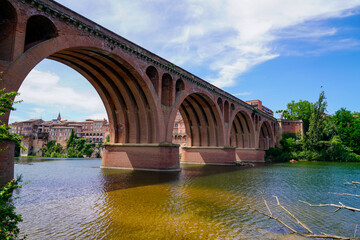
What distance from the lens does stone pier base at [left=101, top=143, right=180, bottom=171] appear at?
27.1 meters

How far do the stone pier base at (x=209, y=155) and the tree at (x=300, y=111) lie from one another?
165 ft

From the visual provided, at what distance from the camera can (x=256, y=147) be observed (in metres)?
57.2

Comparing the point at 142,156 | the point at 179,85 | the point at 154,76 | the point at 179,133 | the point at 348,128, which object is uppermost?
the point at 179,85

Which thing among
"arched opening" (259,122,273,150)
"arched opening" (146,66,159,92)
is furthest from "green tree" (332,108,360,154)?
"arched opening" (146,66,159,92)

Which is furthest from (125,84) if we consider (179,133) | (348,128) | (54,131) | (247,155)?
(54,131)

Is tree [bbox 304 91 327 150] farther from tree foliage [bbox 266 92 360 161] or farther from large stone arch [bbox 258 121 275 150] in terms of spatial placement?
large stone arch [bbox 258 121 275 150]

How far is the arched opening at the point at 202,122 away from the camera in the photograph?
43.2 meters

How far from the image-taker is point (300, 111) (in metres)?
85.5

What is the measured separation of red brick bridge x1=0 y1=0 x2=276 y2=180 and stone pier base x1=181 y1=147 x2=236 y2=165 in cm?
18

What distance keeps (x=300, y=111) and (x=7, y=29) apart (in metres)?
88.4

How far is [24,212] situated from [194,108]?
36.0m

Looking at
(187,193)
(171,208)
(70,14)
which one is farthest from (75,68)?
(171,208)

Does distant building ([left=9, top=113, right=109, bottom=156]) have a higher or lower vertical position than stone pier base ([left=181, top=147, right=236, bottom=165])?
higher

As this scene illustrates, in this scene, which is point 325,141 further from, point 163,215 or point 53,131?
point 53,131
